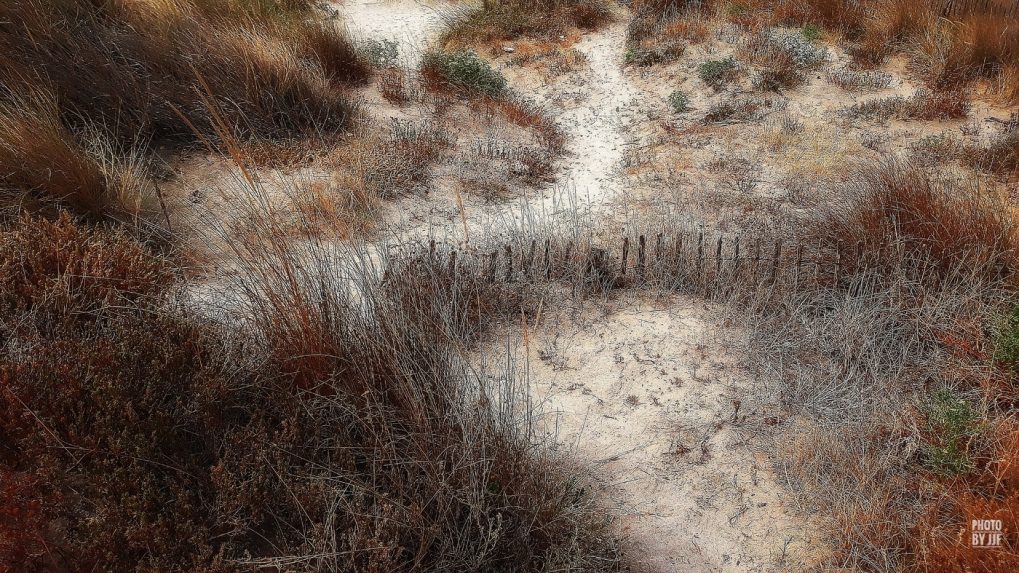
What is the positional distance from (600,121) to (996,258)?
496 cm

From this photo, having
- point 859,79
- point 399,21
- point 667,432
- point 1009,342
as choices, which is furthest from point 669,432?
point 399,21

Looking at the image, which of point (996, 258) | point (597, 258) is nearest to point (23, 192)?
point (597, 258)

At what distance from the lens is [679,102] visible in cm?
786

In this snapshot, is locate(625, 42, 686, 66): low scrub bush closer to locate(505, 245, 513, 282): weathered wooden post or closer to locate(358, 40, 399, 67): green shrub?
locate(358, 40, 399, 67): green shrub

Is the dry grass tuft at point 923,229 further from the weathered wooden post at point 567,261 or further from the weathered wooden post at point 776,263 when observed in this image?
the weathered wooden post at point 567,261

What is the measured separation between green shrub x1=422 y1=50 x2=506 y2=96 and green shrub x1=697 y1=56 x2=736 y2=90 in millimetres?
2837

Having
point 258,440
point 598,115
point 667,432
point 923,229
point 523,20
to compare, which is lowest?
point 667,432

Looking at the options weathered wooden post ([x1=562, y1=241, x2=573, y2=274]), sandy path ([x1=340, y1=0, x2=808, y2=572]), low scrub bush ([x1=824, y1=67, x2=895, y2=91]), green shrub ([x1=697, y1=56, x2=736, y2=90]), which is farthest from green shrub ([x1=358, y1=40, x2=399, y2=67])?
low scrub bush ([x1=824, y1=67, x2=895, y2=91])

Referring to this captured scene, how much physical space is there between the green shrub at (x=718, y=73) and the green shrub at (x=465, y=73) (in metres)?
2.84

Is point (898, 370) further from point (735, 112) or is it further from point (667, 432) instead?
point (735, 112)

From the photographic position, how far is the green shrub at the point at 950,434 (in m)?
2.86

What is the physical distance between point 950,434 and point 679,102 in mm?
5848

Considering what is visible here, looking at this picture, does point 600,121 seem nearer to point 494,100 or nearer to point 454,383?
point 494,100

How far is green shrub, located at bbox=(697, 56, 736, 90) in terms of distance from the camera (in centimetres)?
816
